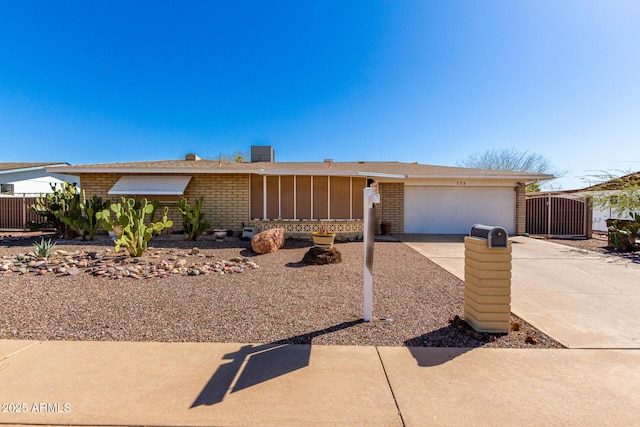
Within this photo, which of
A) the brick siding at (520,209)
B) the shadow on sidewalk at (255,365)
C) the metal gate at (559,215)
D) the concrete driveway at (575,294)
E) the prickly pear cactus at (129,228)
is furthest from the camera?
the brick siding at (520,209)

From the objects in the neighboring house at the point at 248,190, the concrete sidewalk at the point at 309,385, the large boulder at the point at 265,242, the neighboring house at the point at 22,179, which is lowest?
the concrete sidewalk at the point at 309,385

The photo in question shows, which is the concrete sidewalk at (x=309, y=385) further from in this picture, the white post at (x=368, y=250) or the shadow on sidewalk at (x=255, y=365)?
the white post at (x=368, y=250)

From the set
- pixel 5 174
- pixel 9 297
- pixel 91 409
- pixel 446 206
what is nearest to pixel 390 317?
pixel 91 409

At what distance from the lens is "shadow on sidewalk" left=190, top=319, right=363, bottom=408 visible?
2463 mm

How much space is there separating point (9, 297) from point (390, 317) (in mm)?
5791

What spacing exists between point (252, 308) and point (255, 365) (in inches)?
57.6

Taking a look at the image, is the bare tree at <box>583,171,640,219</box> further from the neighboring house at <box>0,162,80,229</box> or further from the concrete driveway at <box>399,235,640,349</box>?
the neighboring house at <box>0,162,80,229</box>

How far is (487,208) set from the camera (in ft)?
45.0

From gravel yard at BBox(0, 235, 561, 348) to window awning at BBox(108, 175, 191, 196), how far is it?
5002 mm

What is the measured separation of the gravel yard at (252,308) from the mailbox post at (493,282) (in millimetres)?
186

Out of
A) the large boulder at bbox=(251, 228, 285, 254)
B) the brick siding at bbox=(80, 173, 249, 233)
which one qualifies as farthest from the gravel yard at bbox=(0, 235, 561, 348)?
the brick siding at bbox=(80, 173, 249, 233)

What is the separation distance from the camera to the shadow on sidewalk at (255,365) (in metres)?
2.46

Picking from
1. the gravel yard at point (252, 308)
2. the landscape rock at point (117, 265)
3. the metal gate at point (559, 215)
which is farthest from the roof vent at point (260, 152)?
the metal gate at point (559, 215)

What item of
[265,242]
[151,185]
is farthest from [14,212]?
[265,242]
